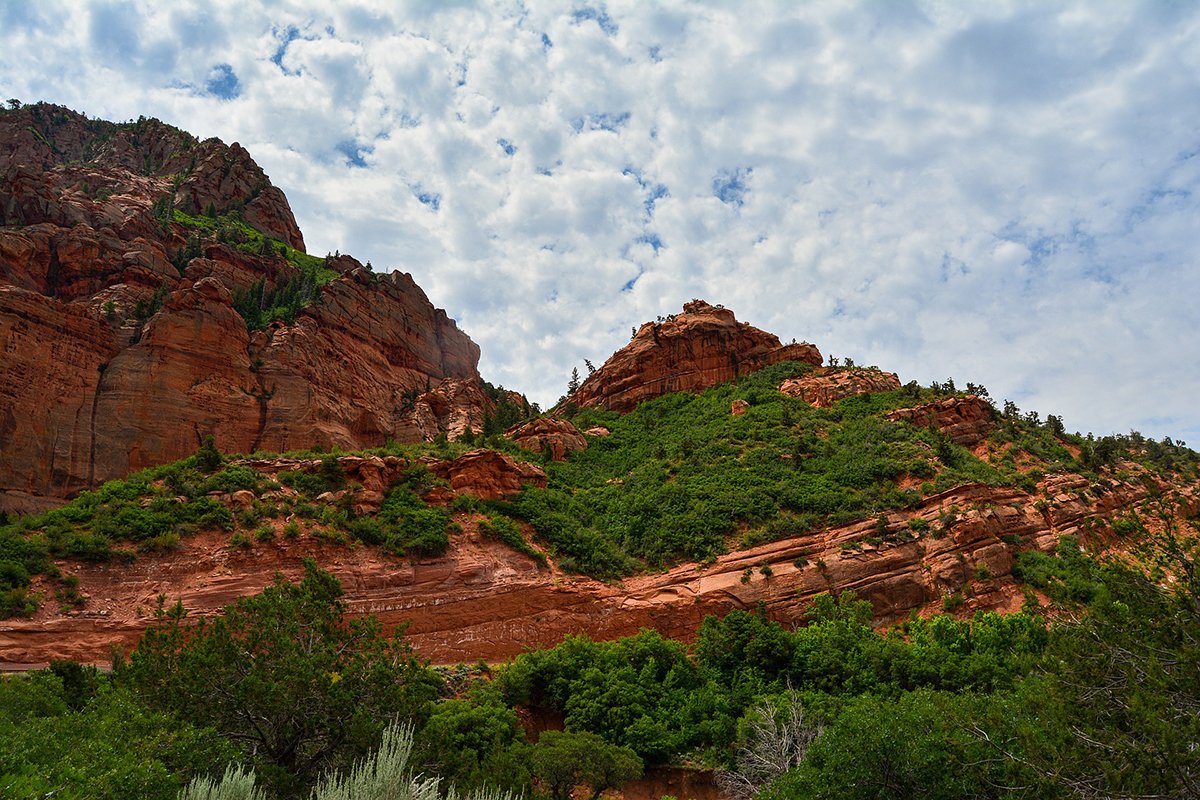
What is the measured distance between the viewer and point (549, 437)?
53.3 meters

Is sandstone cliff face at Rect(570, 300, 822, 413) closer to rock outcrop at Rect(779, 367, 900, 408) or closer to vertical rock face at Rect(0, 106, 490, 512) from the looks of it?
rock outcrop at Rect(779, 367, 900, 408)

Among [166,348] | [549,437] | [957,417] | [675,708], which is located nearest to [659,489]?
[549,437]

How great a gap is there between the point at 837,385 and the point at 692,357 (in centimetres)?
1436

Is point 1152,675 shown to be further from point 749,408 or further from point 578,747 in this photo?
point 749,408

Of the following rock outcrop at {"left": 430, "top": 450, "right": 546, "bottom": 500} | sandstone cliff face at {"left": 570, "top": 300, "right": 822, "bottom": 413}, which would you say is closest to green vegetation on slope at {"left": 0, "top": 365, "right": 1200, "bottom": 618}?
rock outcrop at {"left": 430, "top": 450, "right": 546, "bottom": 500}

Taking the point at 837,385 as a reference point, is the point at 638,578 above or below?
below

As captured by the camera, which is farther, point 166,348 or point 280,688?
point 166,348

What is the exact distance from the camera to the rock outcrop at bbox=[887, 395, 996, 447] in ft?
145

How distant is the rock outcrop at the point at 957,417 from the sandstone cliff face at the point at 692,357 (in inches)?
664

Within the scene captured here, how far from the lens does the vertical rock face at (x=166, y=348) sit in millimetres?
38719

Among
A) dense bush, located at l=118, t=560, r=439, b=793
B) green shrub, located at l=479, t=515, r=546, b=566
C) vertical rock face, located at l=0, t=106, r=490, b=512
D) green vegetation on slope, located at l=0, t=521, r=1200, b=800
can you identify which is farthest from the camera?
vertical rock face, located at l=0, t=106, r=490, b=512

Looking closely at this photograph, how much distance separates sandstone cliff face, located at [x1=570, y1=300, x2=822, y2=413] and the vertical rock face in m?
13.9

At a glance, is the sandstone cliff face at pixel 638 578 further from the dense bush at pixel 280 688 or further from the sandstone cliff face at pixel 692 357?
the sandstone cliff face at pixel 692 357

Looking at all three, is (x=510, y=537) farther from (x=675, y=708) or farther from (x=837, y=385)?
(x=837, y=385)
